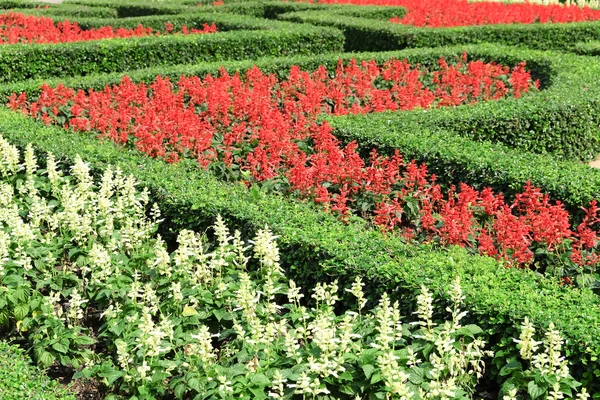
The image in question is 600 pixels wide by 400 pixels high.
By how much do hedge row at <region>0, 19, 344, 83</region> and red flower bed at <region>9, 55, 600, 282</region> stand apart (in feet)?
7.46

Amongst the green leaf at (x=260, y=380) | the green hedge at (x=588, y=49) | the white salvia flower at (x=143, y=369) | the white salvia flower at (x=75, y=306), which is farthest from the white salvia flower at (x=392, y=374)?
the green hedge at (x=588, y=49)

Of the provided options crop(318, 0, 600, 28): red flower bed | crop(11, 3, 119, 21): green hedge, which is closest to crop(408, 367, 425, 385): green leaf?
crop(318, 0, 600, 28): red flower bed

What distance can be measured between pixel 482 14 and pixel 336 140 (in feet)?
36.3

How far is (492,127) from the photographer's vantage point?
977 cm

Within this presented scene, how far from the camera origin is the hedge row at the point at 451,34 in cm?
1563

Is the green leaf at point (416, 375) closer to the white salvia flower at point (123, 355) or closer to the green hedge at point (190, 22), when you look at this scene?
the white salvia flower at point (123, 355)

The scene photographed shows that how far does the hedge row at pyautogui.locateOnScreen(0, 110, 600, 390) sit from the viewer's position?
16.1ft

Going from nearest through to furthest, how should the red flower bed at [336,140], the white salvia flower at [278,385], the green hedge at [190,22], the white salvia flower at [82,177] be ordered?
the white salvia flower at [278,385], the red flower bed at [336,140], the white salvia flower at [82,177], the green hedge at [190,22]

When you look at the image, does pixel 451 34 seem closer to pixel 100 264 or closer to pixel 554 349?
pixel 100 264

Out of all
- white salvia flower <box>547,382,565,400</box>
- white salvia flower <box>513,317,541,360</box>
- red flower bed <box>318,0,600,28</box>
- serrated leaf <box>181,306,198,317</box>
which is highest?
red flower bed <box>318,0,600,28</box>

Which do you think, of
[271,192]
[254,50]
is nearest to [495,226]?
[271,192]

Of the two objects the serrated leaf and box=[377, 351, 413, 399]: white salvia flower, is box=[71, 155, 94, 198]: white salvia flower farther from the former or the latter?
box=[377, 351, 413, 399]: white salvia flower

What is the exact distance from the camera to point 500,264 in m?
5.61

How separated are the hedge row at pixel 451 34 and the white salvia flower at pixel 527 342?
1148cm
